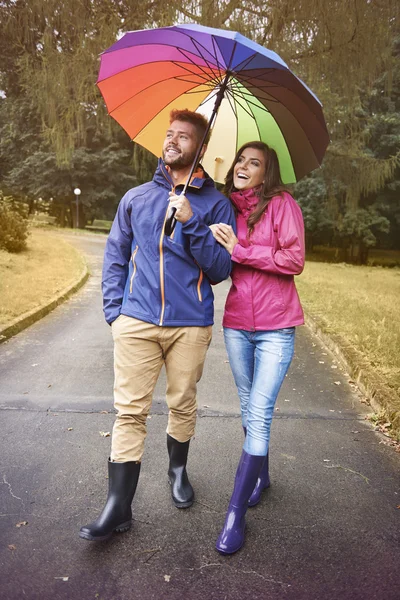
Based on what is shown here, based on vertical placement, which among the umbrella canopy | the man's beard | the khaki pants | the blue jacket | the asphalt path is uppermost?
the umbrella canopy

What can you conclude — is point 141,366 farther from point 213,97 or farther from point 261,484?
point 213,97

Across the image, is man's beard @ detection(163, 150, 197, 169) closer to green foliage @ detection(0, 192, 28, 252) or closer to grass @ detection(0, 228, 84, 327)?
grass @ detection(0, 228, 84, 327)

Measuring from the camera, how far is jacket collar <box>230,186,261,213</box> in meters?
2.69

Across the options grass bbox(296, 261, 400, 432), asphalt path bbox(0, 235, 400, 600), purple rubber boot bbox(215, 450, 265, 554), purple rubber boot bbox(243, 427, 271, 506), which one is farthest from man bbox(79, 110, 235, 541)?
grass bbox(296, 261, 400, 432)

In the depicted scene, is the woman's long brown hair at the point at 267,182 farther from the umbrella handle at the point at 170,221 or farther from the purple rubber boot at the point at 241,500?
the purple rubber boot at the point at 241,500

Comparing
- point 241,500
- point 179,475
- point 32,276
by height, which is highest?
point 241,500

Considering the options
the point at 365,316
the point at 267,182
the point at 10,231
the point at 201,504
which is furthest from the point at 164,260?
the point at 10,231

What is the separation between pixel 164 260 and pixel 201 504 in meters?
1.41

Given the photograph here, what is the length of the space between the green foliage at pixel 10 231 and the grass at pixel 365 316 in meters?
7.50

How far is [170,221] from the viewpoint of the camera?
2.40 m

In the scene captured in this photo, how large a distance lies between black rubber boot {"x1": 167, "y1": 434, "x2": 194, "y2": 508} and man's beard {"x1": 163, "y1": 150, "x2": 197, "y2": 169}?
1514mm

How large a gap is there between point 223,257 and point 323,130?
0.93 meters

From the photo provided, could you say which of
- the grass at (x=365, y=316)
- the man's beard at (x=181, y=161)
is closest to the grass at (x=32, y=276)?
the grass at (x=365, y=316)

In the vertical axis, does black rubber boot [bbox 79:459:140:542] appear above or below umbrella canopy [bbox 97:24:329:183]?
below
